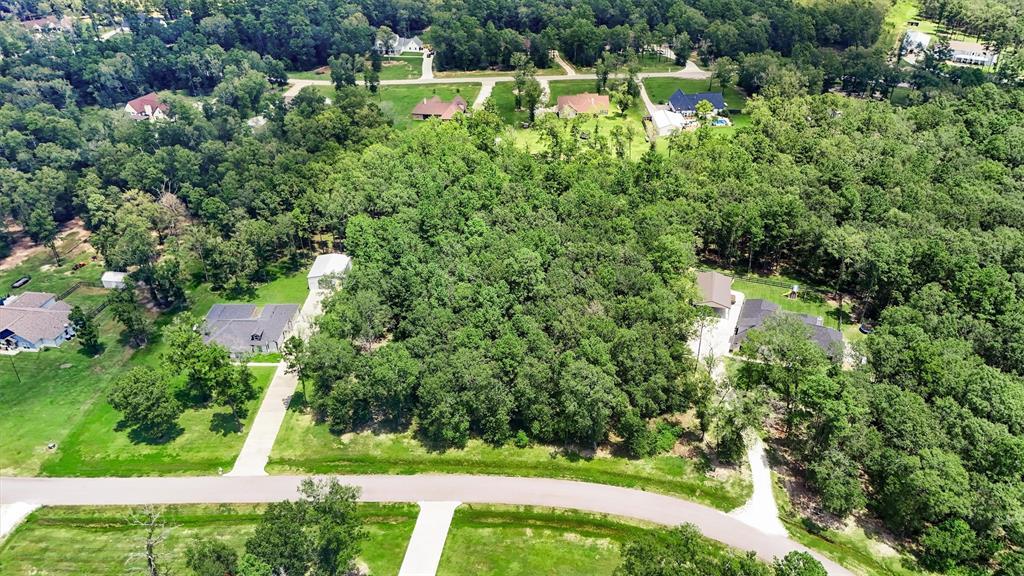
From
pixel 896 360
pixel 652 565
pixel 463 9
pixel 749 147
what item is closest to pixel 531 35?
pixel 463 9

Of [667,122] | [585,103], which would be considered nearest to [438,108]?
[585,103]

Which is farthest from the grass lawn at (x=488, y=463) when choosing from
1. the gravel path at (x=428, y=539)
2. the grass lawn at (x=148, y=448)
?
the grass lawn at (x=148, y=448)

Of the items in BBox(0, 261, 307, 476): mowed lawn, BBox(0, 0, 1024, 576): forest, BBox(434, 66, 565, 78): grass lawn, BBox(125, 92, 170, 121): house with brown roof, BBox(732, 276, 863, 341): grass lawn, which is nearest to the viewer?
BBox(0, 0, 1024, 576): forest

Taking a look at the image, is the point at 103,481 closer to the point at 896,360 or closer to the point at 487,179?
the point at 487,179

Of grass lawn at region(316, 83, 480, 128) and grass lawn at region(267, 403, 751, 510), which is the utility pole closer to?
grass lawn at region(267, 403, 751, 510)

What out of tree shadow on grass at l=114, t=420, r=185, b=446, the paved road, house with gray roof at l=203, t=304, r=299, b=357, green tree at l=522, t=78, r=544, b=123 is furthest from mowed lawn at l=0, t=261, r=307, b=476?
green tree at l=522, t=78, r=544, b=123

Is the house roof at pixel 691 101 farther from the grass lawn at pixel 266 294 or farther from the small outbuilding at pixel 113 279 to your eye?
the small outbuilding at pixel 113 279

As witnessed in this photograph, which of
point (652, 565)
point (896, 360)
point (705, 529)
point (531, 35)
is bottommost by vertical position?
point (705, 529)
